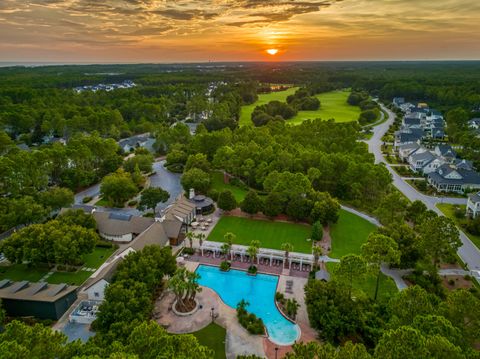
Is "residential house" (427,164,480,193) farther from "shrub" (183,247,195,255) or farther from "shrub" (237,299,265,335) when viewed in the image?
"shrub" (237,299,265,335)

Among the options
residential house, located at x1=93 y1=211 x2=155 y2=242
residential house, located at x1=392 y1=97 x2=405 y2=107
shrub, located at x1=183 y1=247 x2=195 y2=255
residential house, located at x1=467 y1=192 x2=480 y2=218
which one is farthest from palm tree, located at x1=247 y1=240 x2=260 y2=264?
residential house, located at x1=392 y1=97 x2=405 y2=107

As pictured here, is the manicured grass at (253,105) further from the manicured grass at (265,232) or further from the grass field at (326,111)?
the manicured grass at (265,232)

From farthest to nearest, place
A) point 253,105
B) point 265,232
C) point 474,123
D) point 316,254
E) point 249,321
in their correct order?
point 253,105, point 474,123, point 265,232, point 316,254, point 249,321

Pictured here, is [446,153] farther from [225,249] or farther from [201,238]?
[201,238]

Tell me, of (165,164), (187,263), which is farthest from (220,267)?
(165,164)

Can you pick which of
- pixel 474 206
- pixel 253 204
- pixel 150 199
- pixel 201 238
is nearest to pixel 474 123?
pixel 474 206

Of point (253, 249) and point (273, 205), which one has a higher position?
point (253, 249)

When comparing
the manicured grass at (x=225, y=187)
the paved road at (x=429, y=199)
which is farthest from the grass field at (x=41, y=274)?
the paved road at (x=429, y=199)
